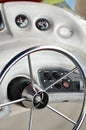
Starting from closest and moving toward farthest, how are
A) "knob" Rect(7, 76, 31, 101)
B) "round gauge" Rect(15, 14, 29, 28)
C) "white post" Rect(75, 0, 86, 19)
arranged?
"knob" Rect(7, 76, 31, 101) → "round gauge" Rect(15, 14, 29, 28) → "white post" Rect(75, 0, 86, 19)

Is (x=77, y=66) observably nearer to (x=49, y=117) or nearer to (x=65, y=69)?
(x=65, y=69)

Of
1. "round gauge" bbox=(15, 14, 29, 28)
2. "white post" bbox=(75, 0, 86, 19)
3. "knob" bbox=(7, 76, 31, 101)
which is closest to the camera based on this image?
"knob" bbox=(7, 76, 31, 101)

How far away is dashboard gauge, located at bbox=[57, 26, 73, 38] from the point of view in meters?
1.18

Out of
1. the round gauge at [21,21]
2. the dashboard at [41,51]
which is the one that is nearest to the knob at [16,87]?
the dashboard at [41,51]

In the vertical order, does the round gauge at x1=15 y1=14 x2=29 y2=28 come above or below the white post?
below

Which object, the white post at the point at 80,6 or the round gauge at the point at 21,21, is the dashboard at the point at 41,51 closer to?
the round gauge at the point at 21,21

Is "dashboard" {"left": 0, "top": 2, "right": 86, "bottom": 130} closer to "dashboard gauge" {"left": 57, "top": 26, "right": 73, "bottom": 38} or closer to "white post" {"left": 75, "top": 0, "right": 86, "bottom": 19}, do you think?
"dashboard gauge" {"left": 57, "top": 26, "right": 73, "bottom": 38}

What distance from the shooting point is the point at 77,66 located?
0.97m

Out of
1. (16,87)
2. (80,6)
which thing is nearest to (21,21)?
(16,87)

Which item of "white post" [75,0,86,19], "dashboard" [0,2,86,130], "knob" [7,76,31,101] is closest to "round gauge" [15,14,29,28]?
"dashboard" [0,2,86,130]

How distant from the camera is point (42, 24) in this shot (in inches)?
46.3

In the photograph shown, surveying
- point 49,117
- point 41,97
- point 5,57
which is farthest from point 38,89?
point 49,117

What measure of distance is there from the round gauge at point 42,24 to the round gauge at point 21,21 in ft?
0.11

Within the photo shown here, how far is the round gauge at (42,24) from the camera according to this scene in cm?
116
